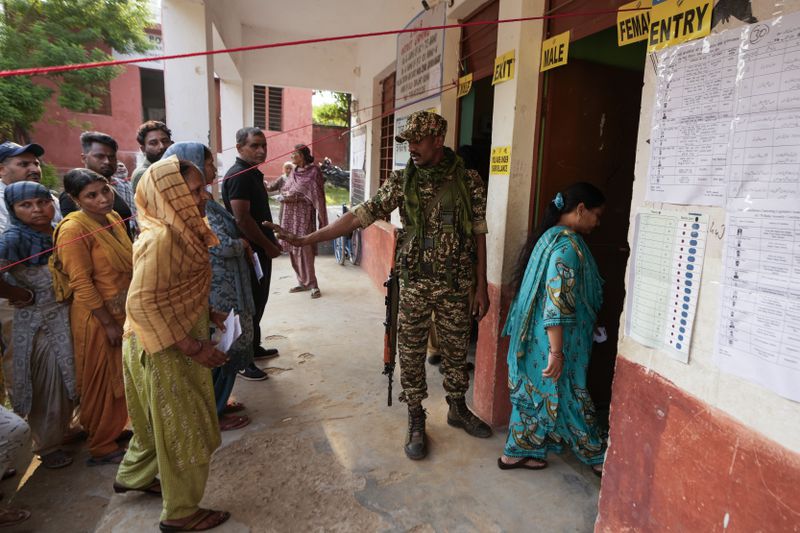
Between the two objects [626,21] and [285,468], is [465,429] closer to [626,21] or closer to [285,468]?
[285,468]

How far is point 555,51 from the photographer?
233cm

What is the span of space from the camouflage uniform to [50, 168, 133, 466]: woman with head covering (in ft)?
4.22

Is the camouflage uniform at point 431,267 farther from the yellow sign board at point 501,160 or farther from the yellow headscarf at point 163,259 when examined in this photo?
the yellow headscarf at point 163,259

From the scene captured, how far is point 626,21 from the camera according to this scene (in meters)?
1.73

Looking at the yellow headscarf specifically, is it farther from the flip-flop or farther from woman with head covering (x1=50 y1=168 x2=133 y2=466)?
the flip-flop

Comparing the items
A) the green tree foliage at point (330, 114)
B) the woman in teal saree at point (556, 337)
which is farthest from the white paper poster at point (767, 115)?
the green tree foliage at point (330, 114)

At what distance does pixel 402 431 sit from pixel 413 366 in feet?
1.47

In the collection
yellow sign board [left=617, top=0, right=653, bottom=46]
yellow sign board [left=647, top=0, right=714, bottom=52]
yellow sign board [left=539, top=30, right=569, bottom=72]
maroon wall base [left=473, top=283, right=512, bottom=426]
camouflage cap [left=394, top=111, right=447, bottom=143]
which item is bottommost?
maroon wall base [left=473, top=283, right=512, bottom=426]

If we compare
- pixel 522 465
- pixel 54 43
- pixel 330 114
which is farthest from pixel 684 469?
pixel 330 114

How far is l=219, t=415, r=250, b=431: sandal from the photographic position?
2.79m

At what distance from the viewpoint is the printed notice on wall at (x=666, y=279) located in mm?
1427

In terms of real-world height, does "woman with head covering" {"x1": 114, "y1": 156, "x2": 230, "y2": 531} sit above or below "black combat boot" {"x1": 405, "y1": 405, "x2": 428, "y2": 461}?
above

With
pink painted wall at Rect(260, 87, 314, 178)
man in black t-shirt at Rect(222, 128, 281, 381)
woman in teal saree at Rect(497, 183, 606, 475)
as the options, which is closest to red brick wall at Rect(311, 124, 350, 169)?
pink painted wall at Rect(260, 87, 314, 178)

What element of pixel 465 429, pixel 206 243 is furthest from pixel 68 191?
pixel 465 429
